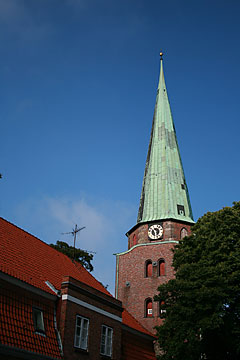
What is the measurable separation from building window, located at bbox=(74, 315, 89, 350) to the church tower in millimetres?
10606

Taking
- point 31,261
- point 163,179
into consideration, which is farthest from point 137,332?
point 163,179

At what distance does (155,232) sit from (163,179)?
4.98 metres

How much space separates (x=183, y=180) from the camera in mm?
35688

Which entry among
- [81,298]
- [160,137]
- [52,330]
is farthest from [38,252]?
[160,137]

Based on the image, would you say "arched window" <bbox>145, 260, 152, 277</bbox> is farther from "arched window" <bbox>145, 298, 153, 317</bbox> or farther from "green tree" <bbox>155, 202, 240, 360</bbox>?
"green tree" <bbox>155, 202, 240, 360</bbox>

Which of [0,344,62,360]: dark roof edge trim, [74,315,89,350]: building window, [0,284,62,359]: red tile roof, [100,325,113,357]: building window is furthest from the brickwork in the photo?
[0,344,62,360]: dark roof edge trim

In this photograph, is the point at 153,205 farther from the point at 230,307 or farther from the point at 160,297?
the point at 230,307

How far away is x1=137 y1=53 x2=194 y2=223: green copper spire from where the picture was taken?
3331 cm

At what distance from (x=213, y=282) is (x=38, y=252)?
29.2 feet

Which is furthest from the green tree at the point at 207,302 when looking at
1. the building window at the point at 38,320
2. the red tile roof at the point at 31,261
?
the building window at the point at 38,320

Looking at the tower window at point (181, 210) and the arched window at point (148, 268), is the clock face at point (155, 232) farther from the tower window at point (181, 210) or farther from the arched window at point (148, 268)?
the tower window at point (181, 210)

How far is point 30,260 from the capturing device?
19.2 meters

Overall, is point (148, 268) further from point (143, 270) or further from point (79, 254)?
point (79, 254)

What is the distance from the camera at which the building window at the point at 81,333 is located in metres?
17.9
